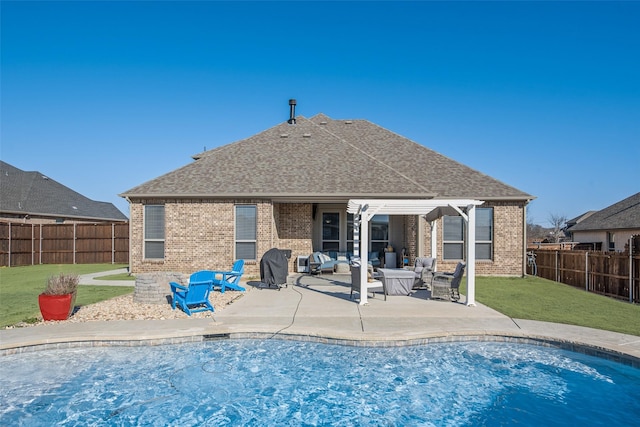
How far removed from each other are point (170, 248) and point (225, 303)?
631 centimetres

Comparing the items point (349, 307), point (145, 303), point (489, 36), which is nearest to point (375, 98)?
point (489, 36)

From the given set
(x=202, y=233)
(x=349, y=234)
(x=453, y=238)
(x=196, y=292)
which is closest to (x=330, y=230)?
(x=349, y=234)

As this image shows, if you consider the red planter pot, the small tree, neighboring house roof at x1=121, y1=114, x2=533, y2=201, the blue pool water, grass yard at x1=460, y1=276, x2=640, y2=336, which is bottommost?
the blue pool water

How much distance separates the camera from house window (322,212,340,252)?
56.1 ft

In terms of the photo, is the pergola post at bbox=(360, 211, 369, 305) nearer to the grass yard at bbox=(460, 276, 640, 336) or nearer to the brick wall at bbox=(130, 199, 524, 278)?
the grass yard at bbox=(460, 276, 640, 336)

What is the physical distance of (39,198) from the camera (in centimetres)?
2830

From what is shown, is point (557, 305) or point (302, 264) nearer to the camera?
point (557, 305)

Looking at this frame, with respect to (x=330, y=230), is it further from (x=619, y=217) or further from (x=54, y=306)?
(x=619, y=217)

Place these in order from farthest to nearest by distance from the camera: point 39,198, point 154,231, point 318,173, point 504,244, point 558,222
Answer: point 558,222 → point 39,198 → point 318,173 → point 504,244 → point 154,231

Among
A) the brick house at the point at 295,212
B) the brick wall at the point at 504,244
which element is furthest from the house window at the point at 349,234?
the brick wall at the point at 504,244

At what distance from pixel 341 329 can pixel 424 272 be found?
528 centimetres

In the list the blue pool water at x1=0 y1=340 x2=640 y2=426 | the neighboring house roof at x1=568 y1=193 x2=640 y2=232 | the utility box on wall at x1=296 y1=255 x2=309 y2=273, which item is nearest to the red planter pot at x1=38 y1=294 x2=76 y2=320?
the blue pool water at x1=0 y1=340 x2=640 y2=426

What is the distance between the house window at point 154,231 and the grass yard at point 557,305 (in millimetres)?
11147

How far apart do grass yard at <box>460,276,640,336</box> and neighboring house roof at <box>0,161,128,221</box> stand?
2801cm
